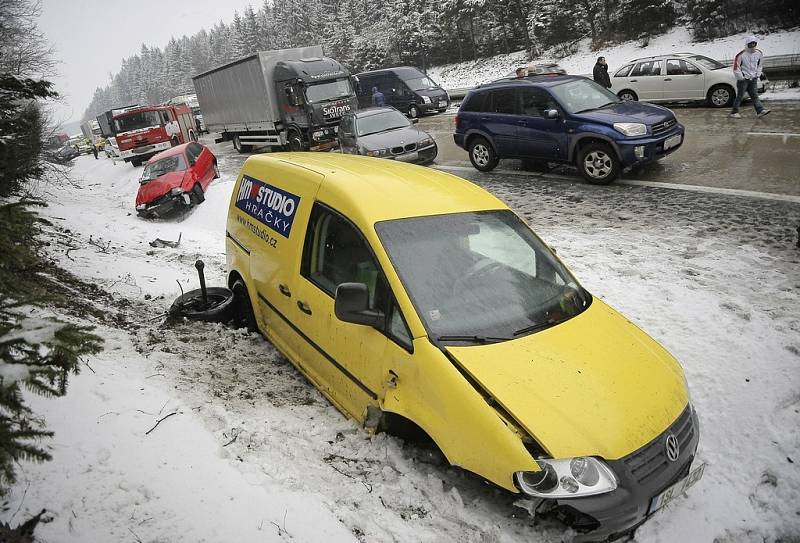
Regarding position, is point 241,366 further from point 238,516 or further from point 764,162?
point 764,162

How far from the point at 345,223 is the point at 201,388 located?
1.76m

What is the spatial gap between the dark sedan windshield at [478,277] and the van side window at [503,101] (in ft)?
24.8

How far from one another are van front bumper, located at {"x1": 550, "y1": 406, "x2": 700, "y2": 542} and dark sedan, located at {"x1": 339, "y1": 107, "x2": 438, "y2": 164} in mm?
10261

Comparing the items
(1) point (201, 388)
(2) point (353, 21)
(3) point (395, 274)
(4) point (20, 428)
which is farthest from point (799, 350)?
(2) point (353, 21)

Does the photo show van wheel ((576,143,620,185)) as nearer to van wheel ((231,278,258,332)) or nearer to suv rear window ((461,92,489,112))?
suv rear window ((461,92,489,112))

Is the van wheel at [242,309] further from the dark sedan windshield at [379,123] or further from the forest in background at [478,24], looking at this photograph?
the forest in background at [478,24]

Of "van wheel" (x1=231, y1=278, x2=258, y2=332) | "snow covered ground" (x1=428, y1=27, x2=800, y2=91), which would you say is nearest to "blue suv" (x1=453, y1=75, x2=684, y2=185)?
"van wheel" (x1=231, y1=278, x2=258, y2=332)

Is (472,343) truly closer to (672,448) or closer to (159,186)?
(672,448)

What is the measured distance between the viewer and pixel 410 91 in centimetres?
2306

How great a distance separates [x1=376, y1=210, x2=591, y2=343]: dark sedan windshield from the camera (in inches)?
125

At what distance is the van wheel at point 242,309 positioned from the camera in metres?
5.25

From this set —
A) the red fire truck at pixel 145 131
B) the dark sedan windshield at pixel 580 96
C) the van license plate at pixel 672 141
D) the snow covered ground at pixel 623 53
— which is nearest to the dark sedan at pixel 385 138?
the dark sedan windshield at pixel 580 96

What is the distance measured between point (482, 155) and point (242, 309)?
7936mm

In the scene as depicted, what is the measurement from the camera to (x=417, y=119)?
73.1ft
